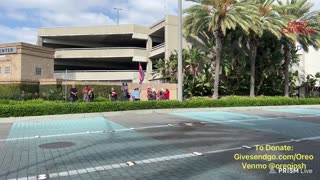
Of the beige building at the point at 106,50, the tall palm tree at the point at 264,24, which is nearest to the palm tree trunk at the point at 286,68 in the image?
the tall palm tree at the point at 264,24

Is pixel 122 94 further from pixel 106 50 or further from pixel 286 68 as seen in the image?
pixel 106 50

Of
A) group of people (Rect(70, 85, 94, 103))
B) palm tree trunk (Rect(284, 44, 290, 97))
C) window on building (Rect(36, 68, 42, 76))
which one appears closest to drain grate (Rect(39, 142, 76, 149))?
group of people (Rect(70, 85, 94, 103))

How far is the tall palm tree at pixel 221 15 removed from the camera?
2827 centimetres

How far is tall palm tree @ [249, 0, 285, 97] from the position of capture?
30.5 m

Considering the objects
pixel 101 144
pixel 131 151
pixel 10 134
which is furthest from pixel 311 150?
pixel 10 134

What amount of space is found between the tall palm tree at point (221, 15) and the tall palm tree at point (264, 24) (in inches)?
55.1

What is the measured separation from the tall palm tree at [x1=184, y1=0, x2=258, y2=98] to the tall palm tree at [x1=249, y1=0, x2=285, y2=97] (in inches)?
55.1

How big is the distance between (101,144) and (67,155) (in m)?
1.56

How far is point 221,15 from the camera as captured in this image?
28.7 meters

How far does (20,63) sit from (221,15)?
1883 centimetres

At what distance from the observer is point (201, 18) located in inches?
1157

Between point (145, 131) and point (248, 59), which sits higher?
point (248, 59)

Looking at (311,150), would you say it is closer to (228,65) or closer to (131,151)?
(131,151)

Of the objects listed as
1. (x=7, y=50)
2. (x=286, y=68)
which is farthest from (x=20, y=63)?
(x=286, y=68)
